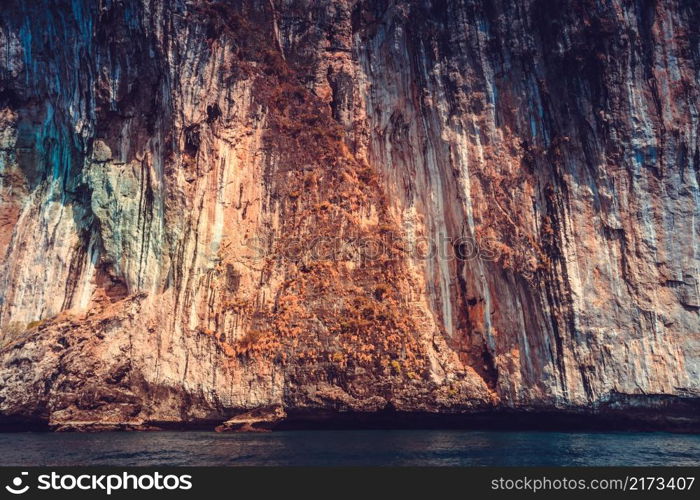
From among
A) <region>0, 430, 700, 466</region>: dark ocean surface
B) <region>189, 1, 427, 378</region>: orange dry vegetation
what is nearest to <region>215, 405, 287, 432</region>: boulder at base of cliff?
<region>0, 430, 700, 466</region>: dark ocean surface

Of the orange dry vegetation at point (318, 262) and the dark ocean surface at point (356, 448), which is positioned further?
the orange dry vegetation at point (318, 262)

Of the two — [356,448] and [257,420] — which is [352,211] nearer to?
[257,420]

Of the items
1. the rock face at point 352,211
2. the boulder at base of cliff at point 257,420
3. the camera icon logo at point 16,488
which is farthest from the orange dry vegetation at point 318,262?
the camera icon logo at point 16,488

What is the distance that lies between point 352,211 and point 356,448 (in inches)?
512

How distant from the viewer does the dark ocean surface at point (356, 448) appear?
76.4 feet

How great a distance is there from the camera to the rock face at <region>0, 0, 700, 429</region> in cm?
3297

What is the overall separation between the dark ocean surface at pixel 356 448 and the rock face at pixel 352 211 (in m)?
2.01

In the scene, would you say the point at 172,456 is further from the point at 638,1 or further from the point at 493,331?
the point at 638,1

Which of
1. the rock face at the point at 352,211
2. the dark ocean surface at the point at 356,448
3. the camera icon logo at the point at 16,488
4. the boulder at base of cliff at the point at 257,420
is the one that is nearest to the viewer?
the camera icon logo at the point at 16,488

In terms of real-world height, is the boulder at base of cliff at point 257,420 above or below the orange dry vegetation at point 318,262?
Answer: below

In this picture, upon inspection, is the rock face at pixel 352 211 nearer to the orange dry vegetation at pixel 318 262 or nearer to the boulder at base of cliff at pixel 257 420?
the orange dry vegetation at pixel 318 262

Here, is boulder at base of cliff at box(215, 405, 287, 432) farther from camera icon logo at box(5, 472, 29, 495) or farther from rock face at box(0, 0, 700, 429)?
camera icon logo at box(5, 472, 29, 495)

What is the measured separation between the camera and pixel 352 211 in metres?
36.2

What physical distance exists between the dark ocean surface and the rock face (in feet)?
6.60
